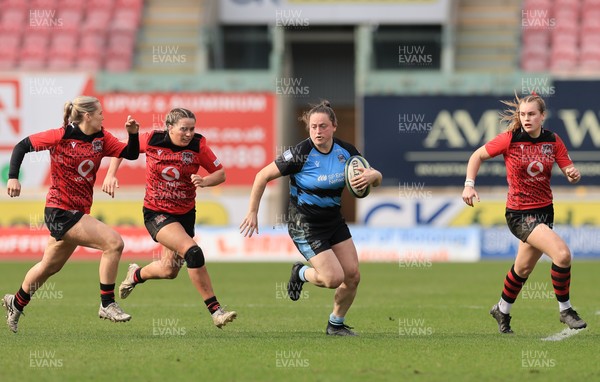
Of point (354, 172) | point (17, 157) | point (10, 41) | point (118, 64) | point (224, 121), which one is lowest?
point (224, 121)

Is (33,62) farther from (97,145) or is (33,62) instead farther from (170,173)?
(170,173)

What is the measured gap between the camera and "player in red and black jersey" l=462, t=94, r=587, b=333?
401 inches

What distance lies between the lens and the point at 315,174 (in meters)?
9.97

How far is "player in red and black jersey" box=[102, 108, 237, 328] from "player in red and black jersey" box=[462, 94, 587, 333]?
2570 mm

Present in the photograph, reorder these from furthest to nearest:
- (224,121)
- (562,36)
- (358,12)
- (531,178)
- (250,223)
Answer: (562,36), (358,12), (224,121), (531,178), (250,223)

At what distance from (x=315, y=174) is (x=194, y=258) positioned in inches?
53.1

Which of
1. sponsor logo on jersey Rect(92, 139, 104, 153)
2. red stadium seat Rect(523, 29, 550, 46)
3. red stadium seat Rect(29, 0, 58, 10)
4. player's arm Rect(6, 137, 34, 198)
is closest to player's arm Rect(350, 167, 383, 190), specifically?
sponsor logo on jersey Rect(92, 139, 104, 153)

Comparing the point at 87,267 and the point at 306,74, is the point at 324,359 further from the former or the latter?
the point at 306,74

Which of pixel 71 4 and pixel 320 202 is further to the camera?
pixel 71 4

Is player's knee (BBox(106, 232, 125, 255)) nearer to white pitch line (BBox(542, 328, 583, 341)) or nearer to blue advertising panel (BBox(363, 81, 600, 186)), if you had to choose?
white pitch line (BBox(542, 328, 583, 341))

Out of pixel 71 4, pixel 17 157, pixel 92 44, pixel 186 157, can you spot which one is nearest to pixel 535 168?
pixel 186 157

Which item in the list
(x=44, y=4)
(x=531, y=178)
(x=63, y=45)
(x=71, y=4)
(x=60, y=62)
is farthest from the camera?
(x=44, y=4)

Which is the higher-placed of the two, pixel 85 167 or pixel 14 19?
pixel 14 19

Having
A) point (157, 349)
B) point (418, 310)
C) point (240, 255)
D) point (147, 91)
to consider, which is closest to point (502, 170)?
point (240, 255)
